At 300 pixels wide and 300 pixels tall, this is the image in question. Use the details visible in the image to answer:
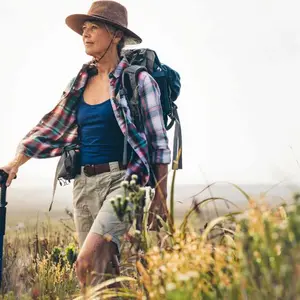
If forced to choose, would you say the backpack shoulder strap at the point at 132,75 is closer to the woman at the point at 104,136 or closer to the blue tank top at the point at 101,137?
the woman at the point at 104,136

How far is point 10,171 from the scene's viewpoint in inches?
222

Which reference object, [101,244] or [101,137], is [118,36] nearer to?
[101,137]

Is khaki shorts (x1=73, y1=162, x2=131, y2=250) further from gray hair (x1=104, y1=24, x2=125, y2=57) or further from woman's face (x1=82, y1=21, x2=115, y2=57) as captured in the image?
gray hair (x1=104, y1=24, x2=125, y2=57)

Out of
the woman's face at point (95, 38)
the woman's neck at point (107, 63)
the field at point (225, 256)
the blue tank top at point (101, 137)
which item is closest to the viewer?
the field at point (225, 256)

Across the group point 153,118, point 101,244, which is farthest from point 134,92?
point 101,244

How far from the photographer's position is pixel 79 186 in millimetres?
5297

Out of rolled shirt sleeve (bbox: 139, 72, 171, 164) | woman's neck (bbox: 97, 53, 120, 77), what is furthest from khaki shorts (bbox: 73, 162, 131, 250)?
woman's neck (bbox: 97, 53, 120, 77)

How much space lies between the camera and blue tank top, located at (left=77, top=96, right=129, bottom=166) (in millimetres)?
5156

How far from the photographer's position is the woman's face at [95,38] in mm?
5336

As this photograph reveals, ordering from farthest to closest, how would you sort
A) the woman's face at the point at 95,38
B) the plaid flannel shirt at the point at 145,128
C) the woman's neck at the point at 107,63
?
the woman's neck at the point at 107,63, the woman's face at the point at 95,38, the plaid flannel shirt at the point at 145,128

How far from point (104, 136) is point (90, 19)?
1094 mm

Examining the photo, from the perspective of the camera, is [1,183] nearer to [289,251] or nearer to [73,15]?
[73,15]

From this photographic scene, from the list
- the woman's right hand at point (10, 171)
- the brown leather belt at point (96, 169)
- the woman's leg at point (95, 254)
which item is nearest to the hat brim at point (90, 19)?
the brown leather belt at point (96, 169)

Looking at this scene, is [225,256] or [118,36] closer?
[225,256]
